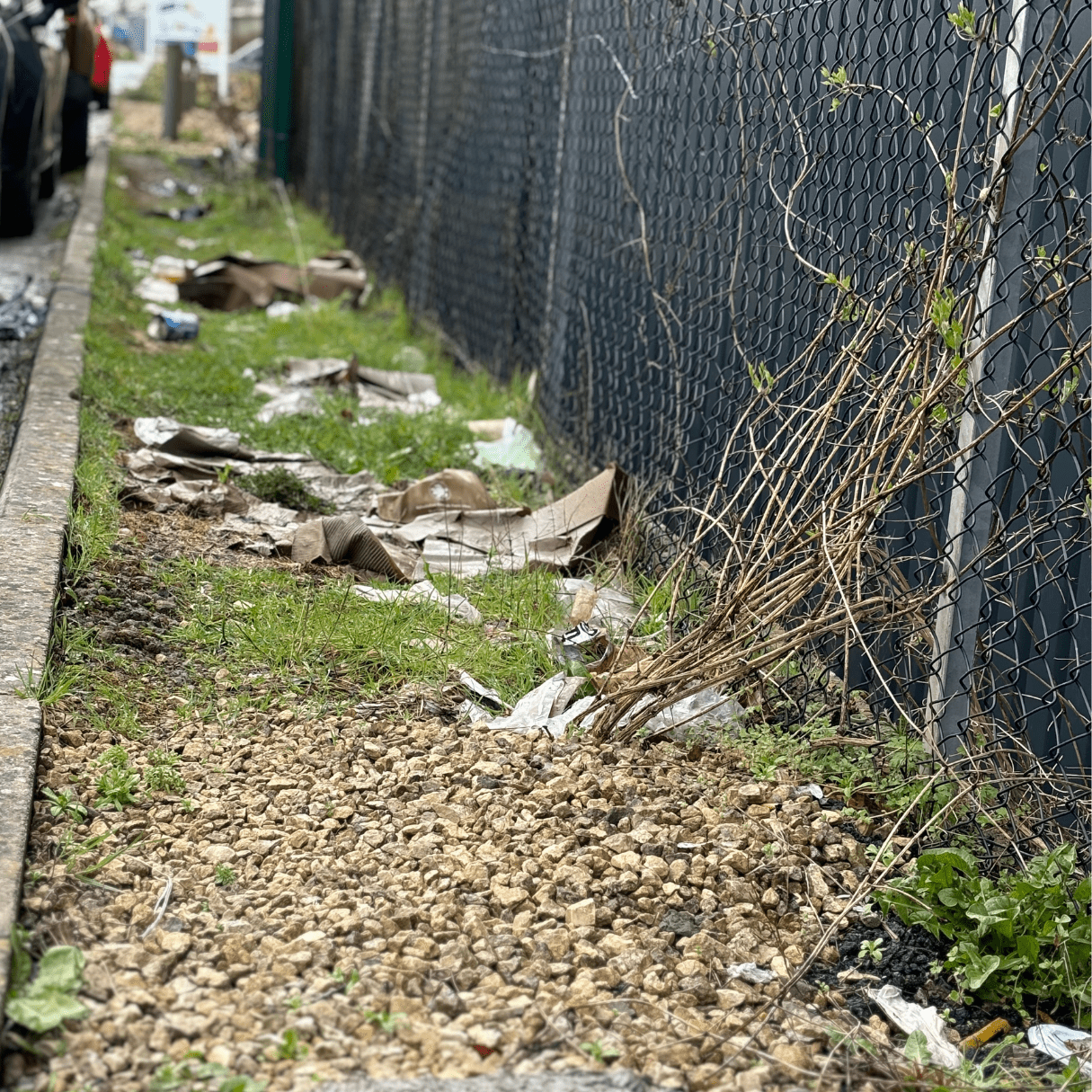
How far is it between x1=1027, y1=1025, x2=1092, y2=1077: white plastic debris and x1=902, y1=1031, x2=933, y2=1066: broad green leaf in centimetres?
22

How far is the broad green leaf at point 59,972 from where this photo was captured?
229 cm

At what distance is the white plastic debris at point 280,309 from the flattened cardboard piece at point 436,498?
376cm

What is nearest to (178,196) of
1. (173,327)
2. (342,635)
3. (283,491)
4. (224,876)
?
(173,327)

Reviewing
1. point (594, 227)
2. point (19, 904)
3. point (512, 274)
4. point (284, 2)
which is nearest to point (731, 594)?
point (19, 904)

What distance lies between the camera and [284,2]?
52.0 ft

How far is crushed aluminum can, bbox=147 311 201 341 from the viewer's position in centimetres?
790

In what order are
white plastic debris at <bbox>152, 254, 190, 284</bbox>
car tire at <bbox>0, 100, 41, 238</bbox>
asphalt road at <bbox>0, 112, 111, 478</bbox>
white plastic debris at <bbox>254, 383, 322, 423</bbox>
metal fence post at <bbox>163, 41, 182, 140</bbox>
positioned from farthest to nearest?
metal fence post at <bbox>163, 41, 182, 140</bbox> < car tire at <bbox>0, 100, 41, 238</bbox> < white plastic debris at <bbox>152, 254, 190, 284</bbox> < white plastic debris at <bbox>254, 383, 322, 423</bbox> < asphalt road at <bbox>0, 112, 111, 478</bbox>

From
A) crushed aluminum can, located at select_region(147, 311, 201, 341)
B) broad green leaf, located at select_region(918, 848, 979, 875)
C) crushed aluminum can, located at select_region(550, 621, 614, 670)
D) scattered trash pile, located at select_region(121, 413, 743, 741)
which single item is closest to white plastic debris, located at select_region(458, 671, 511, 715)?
scattered trash pile, located at select_region(121, 413, 743, 741)

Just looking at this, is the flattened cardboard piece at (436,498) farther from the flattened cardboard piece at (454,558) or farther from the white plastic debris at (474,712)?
the white plastic debris at (474,712)

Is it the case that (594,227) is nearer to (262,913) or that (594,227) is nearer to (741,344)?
(741,344)

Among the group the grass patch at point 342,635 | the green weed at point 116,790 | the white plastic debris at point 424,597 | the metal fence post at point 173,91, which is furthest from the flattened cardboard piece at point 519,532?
the metal fence post at point 173,91

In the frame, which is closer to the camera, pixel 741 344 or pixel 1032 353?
pixel 1032 353

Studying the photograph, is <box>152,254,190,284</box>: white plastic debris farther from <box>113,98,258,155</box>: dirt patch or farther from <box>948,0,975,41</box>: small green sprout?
<box>113,98,258,155</box>: dirt patch

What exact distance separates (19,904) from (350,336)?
6.11 metres
